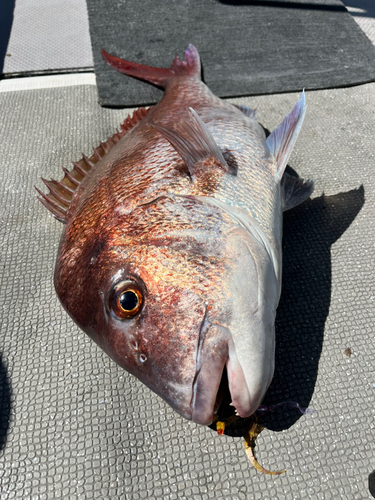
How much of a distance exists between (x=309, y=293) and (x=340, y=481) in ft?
2.51

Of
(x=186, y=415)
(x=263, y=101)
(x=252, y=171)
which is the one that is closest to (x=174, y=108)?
(x=252, y=171)

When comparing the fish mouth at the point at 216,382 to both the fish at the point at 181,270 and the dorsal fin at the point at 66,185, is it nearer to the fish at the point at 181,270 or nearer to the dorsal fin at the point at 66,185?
the fish at the point at 181,270

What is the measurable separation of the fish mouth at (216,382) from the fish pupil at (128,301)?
9.2 inches

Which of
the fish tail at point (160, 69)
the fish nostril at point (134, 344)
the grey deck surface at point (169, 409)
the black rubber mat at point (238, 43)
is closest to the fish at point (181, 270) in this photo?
the fish nostril at point (134, 344)

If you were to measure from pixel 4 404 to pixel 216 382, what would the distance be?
37.0 inches

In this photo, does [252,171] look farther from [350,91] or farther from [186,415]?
[350,91]

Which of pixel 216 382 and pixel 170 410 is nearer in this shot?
pixel 216 382

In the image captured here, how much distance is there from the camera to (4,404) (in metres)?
1.38

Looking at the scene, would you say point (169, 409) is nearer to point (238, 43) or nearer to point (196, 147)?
point (196, 147)

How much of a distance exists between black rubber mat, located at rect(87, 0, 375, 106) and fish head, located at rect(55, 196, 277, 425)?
2.00m

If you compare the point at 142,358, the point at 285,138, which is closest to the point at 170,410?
the point at 142,358

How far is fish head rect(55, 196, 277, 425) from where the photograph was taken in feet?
3.16

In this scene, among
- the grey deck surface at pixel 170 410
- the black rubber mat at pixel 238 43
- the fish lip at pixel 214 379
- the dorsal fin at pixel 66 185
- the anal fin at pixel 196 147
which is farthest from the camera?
the black rubber mat at pixel 238 43

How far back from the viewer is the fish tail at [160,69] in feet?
8.68
